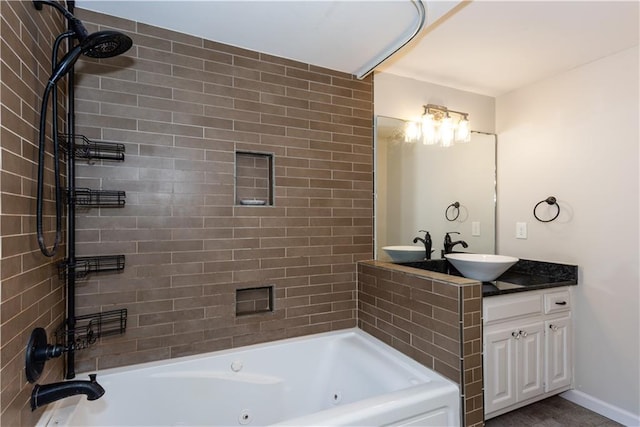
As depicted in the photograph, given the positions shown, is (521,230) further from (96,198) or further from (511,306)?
(96,198)

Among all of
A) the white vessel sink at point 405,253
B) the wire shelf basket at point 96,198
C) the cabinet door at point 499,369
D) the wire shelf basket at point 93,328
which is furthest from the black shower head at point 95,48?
the cabinet door at point 499,369

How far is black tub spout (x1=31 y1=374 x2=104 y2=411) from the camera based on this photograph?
A: 1.23m

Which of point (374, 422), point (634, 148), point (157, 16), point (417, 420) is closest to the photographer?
point (374, 422)

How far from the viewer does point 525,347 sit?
208cm

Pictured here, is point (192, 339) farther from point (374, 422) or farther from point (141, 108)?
point (141, 108)

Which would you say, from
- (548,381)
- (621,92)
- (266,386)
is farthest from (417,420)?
(621,92)

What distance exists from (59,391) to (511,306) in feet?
7.80

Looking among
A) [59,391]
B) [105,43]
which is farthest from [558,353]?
[105,43]

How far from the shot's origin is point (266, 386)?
1.94 meters

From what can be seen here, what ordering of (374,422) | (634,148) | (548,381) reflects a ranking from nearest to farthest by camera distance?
1. (374,422)
2. (634,148)
3. (548,381)

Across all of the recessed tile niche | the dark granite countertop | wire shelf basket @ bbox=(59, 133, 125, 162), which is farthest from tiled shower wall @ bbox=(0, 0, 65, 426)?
the dark granite countertop

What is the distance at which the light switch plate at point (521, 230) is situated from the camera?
8.88 ft

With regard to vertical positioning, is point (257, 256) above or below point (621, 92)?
below

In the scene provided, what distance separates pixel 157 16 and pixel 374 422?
230 centimetres
